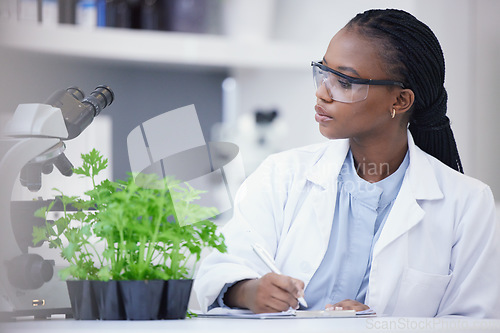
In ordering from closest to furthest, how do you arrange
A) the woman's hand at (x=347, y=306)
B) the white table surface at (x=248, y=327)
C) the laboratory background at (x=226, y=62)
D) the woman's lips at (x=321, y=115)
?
the white table surface at (x=248, y=327), the woman's hand at (x=347, y=306), the woman's lips at (x=321, y=115), the laboratory background at (x=226, y=62)

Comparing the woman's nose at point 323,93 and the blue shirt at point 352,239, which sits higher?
the woman's nose at point 323,93

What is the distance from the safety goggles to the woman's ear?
0.11 m

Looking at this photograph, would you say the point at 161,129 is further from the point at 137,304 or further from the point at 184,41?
the point at 184,41


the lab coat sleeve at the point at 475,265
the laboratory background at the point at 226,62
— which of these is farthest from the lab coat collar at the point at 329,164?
the laboratory background at the point at 226,62

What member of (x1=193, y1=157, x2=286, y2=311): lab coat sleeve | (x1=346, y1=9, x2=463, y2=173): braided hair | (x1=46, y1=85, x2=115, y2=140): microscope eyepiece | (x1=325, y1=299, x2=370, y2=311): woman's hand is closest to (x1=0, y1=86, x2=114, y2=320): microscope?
(x1=46, y1=85, x2=115, y2=140): microscope eyepiece

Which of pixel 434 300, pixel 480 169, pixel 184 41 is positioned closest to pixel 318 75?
pixel 434 300

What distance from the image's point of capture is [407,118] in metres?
1.62

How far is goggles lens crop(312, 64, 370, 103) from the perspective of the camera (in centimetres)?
144

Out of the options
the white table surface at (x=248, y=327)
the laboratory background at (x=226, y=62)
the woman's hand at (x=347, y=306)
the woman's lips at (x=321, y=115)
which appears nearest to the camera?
the white table surface at (x=248, y=327)

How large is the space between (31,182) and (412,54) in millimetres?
909

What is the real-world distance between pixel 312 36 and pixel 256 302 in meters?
1.81

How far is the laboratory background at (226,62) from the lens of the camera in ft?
7.63

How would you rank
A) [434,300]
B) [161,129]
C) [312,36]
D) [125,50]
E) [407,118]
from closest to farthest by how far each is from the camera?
[161,129] → [434,300] → [407,118] → [125,50] → [312,36]

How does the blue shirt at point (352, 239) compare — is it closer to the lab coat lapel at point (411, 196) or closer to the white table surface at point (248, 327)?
the lab coat lapel at point (411, 196)
